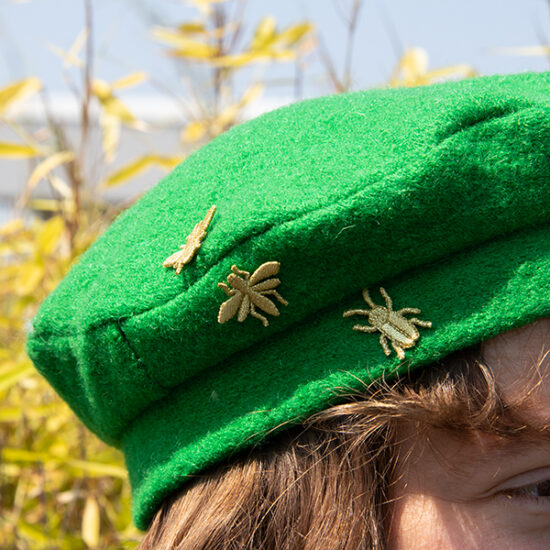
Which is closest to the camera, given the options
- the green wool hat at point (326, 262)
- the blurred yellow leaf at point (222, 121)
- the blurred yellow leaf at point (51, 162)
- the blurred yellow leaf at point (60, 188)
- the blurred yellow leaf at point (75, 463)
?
the green wool hat at point (326, 262)

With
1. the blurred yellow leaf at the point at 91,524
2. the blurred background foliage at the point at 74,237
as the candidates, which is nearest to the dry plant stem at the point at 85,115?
the blurred background foliage at the point at 74,237

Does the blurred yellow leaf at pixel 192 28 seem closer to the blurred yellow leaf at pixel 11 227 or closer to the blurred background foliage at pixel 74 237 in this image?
the blurred background foliage at pixel 74 237

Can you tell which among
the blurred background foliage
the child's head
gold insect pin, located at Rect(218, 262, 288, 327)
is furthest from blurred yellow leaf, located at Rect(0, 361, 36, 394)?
gold insect pin, located at Rect(218, 262, 288, 327)

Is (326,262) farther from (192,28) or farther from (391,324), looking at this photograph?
(192,28)

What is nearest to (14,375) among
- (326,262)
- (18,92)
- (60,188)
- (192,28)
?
(60,188)

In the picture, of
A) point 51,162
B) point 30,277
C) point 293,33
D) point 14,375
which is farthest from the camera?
point 293,33

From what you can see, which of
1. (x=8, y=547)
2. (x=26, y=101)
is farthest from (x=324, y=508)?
(x=26, y=101)

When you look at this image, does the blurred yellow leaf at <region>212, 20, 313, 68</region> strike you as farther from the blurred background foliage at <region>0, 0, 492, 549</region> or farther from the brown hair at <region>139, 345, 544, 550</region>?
the brown hair at <region>139, 345, 544, 550</region>
